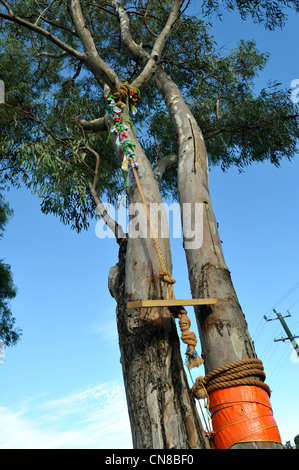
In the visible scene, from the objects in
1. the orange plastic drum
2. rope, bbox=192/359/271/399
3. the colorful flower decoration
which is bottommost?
the orange plastic drum

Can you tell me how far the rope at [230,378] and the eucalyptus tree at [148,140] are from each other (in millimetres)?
91

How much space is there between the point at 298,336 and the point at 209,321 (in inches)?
387

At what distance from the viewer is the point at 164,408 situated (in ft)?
6.08

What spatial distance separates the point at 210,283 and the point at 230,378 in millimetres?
601

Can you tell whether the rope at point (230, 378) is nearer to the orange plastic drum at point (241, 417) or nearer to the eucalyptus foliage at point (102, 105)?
the orange plastic drum at point (241, 417)

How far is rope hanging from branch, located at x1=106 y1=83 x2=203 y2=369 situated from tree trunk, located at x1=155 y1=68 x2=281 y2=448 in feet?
0.83

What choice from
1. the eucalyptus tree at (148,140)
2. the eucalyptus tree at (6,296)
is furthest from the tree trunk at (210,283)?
the eucalyptus tree at (6,296)

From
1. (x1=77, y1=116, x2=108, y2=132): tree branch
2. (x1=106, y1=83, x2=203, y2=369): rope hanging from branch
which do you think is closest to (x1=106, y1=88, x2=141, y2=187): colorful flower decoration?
(x1=106, y1=83, x2=203, y2=369): rope hanging from branch

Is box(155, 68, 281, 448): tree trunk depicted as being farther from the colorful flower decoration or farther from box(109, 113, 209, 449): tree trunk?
the colorful flower decoration

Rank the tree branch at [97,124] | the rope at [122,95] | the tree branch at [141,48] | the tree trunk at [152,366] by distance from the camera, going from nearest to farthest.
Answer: the tree trunk at [152,366]
the rope at [122,95]
the tree branch at [97,124]
the tree branch at [141,48]

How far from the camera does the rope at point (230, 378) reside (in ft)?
6.61

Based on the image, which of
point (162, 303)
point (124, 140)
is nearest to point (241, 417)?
point (162, 303)

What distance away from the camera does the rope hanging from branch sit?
2049 mm
